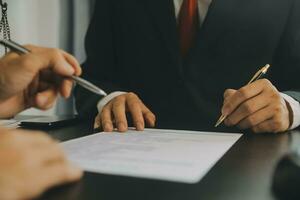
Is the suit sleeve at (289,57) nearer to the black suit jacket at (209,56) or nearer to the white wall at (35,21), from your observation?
the black suit jacket at (209,56)

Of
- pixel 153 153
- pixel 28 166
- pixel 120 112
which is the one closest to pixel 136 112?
pixel 120 112

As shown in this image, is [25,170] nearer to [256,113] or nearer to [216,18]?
[256,113]

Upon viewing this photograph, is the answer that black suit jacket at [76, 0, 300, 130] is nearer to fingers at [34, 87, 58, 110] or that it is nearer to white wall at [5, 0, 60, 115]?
fingers at [34, 87, 58, 110]

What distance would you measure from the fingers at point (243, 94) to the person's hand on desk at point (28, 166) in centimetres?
45

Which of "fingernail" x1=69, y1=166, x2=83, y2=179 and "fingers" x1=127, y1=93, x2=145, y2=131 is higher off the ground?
"fingernail" x1=69, y1=166, x2=83, y2=179

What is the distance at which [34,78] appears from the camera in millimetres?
750

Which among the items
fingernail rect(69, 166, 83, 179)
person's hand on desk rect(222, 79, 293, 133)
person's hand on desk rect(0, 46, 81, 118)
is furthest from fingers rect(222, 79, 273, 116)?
fingernail rect(69, 166, 83, 179)

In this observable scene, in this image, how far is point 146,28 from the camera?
126cm

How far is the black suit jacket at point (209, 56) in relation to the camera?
44.6 inches

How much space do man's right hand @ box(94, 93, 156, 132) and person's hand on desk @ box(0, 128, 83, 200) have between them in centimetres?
40

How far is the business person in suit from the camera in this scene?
0.36m

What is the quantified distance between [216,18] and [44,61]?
589 mm

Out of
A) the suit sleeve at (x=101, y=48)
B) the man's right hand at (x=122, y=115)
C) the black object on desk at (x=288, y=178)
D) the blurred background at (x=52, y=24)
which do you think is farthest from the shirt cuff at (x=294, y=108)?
the blurred background at (x=52, y=24)

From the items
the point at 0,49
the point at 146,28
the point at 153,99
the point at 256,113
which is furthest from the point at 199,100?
the point at 0,49
